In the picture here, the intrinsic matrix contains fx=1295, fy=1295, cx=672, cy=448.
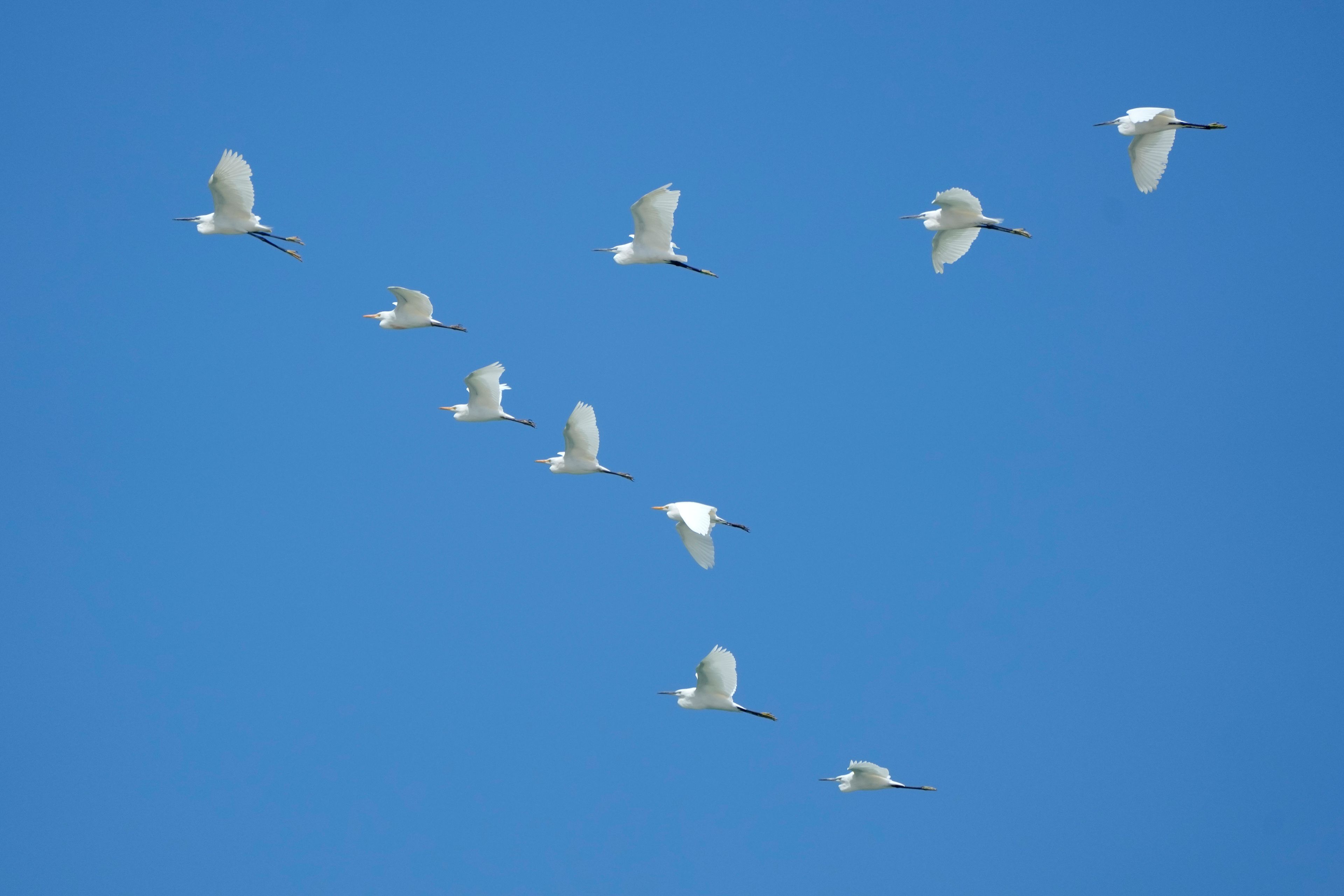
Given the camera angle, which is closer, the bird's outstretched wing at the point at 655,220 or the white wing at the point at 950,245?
the bird's outstretched wing at the point at 655,220

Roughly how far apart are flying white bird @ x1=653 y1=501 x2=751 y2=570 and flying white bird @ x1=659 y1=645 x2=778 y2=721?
932 millimetres

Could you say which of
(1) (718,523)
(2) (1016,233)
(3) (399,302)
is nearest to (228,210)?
(3) (399,302)

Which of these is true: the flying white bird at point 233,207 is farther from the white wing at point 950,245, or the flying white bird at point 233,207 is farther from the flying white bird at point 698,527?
the white wing at point 950,245

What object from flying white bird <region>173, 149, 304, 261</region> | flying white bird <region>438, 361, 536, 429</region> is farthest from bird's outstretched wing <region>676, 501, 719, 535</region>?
flying white bird <region>173, 149, 304, 261</region>

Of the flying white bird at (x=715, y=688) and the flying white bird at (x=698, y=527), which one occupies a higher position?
the flying white bird at (x=698, y=527)

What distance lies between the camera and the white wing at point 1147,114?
43.3ft

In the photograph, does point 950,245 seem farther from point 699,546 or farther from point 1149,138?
point 699,546

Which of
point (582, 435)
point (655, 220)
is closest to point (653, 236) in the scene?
point (655, 220)

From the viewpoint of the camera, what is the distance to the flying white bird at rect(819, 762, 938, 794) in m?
12.5

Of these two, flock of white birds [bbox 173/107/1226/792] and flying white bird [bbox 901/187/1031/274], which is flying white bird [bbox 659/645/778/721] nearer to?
flock of white birds [bbox 173/107/1226/792]

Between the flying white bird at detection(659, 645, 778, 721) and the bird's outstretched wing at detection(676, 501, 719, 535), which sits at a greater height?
the bird's outstretched wing at detection(676, 501, 719, 535)

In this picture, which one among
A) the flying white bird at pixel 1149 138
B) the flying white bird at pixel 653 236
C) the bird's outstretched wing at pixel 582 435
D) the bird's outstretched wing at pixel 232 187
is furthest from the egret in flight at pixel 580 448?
the flying white bird at pixel 1149 138

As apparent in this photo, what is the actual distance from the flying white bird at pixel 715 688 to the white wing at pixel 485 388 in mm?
3751

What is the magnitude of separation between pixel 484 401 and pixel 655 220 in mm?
2851
